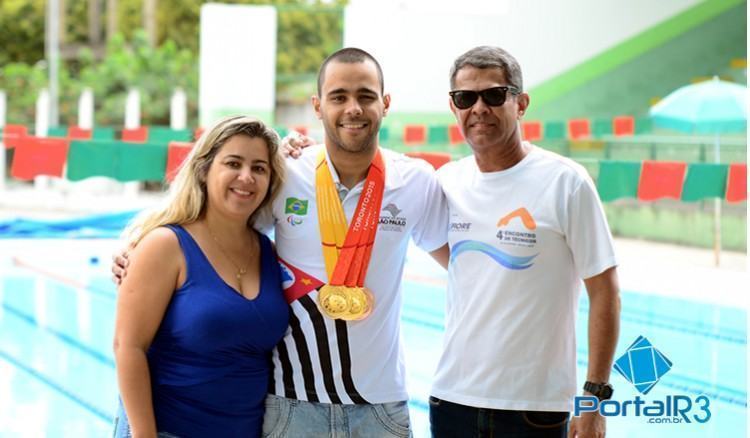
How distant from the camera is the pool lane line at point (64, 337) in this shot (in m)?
6.71

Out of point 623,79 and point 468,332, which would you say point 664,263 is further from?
point 468,332

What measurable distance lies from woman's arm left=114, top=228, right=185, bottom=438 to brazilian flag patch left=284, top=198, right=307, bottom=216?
1.30 feet

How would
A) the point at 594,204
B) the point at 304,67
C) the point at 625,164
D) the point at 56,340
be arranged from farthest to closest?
1. the point at 304,67
2. the point at 625,164
3. the point at 56,340
4. the point at 594,204

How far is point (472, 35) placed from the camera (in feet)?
51.6

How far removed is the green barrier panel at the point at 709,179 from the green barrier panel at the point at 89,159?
17.7ft

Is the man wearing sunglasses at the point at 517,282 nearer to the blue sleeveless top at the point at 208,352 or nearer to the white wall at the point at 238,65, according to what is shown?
the blue sleeveless top at the point at 208,352

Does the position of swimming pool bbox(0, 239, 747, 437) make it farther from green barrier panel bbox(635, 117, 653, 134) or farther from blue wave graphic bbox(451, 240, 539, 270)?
green barrier panel bbox(635, 117, 653, 134)

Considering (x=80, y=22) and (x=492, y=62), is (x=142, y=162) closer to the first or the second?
(x=492, y=62)

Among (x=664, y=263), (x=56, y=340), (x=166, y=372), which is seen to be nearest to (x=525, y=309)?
(x=166, y=372)

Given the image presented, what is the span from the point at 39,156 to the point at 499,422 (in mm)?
7487

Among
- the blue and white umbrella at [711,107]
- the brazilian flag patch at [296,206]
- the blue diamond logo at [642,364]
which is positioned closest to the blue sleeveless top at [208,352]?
the brazilian flag patch at [296,206]

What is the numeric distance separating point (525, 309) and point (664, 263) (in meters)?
8.24

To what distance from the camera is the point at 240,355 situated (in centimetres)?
253

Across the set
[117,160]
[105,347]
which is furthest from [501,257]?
[117,160]
